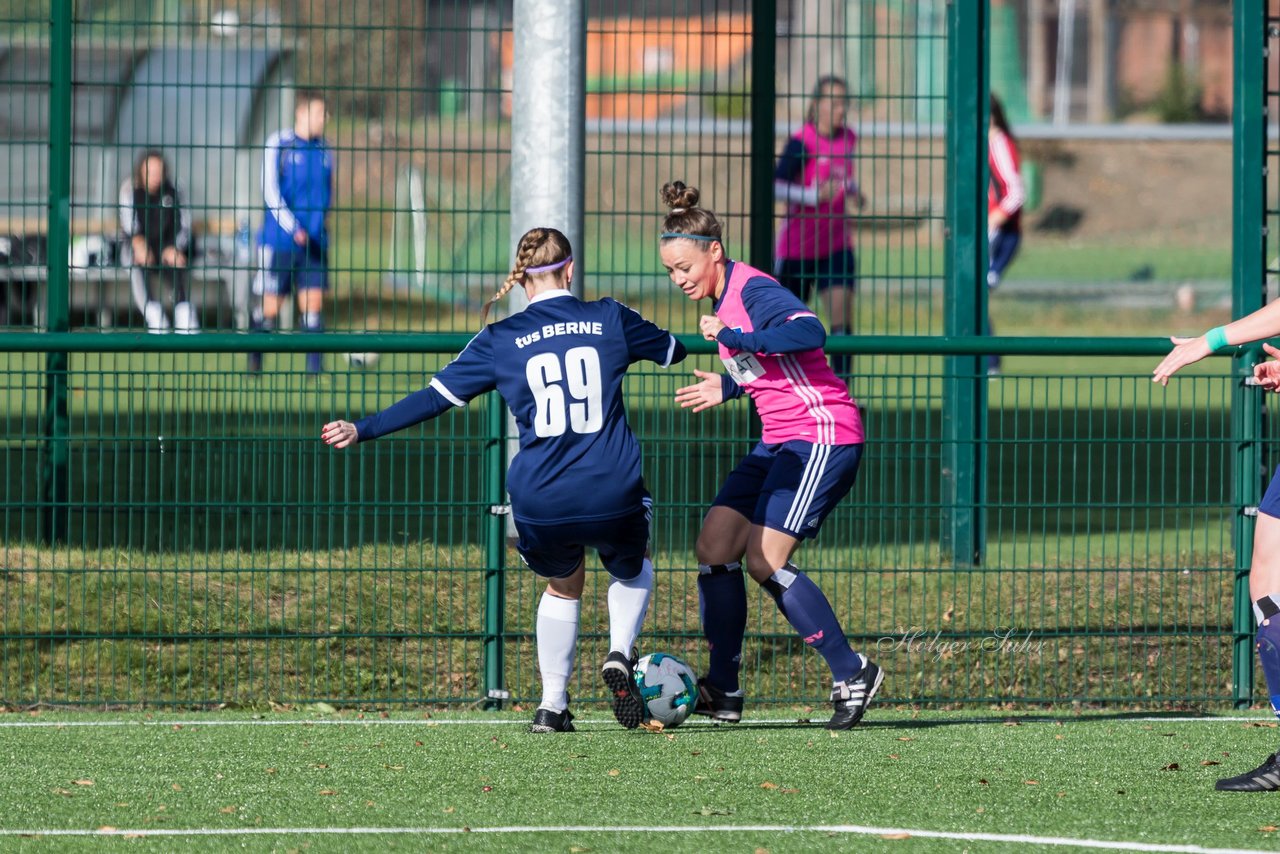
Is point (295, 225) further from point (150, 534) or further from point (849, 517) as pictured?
point (849, 517)

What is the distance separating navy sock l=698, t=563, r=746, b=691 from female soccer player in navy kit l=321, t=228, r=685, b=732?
0.49 m

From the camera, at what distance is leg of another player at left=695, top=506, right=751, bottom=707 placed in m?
7.39

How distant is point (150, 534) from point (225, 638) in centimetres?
53

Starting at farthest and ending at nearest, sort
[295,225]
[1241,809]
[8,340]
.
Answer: [295,225]
[8,340]
[1241,809]

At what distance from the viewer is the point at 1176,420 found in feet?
27.7

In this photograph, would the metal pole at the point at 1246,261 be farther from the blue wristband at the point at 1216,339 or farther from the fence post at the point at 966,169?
the blue wristband at the point at 1216,339

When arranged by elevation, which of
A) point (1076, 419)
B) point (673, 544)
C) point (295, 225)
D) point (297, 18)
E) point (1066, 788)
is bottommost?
point (1066, 788)

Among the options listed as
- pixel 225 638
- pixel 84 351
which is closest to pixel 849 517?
pixel 225 638

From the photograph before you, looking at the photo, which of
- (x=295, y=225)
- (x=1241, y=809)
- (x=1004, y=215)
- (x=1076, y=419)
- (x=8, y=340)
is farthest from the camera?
(x=1004, y=215)

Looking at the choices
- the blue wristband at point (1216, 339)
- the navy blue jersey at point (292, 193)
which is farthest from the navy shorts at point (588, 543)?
the navy blue jersey at point (292, 193)

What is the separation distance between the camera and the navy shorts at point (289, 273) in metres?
10.9

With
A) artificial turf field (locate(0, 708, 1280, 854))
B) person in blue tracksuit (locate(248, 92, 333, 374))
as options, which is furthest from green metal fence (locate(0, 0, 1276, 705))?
person in blue tracksuit (locate(248, 92, 333, 374))

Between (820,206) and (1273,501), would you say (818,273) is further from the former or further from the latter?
(1273,501)

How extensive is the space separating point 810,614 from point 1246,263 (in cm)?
290
